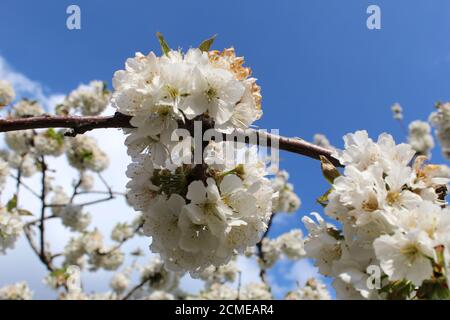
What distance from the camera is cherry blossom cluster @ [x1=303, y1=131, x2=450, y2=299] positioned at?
0.99 metres

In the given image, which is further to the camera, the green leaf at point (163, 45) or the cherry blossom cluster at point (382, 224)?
the green leaf at point (163, 45)

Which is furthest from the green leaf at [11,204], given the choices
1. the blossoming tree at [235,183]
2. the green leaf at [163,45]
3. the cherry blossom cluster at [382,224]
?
the cherry blossom cluster at [382,224]

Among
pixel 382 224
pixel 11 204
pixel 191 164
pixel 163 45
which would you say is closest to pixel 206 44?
pixel 163 45

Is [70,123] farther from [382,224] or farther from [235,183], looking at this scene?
[382,224]

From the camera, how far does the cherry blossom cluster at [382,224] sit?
3.26ft

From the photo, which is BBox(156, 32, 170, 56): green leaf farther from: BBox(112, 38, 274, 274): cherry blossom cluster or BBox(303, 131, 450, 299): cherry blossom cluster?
BBox(303, 131, 450, 299): cherry blossom cluster

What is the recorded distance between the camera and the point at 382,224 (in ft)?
3.53

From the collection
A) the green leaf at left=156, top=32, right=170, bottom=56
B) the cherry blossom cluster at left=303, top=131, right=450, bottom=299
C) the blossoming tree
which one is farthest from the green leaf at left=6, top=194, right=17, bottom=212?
the cherry blossom cluster at left=303, top=131, right=450, bottom=299

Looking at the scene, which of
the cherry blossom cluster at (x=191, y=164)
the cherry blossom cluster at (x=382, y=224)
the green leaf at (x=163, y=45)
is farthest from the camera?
the green leaf at (x=163, y=45)

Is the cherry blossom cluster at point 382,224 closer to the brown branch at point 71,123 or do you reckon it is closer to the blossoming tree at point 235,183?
the blossoming tree at point 235,183

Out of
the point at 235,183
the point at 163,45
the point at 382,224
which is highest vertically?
the point at 163,45

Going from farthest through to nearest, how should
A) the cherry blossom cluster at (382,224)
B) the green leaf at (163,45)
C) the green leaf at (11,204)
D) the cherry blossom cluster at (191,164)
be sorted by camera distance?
1. the green leaf at (11,204)
2. the green leaf at (163,45)
3. the cherry blossom cluster at (191,164)
4. the cherry blossom cluster at (382,224)

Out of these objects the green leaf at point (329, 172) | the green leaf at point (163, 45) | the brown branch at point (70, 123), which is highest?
the green leaf at point (163, 45)
